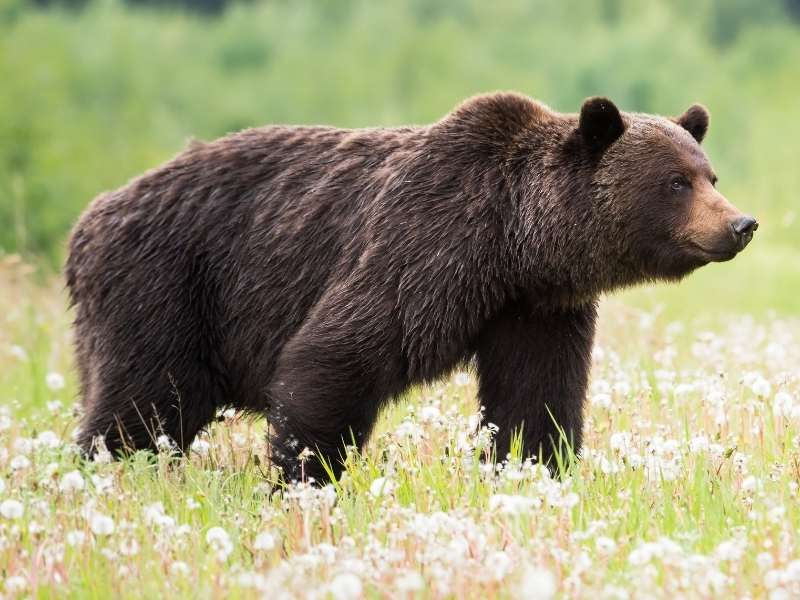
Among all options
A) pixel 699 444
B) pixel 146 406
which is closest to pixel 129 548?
pixel 146 406

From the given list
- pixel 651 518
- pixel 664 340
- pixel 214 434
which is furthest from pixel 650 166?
pixel 664 340

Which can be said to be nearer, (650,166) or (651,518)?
(651,518)

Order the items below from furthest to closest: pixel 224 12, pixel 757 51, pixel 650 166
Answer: pixel 224 12
pixel 757 51
pixel 650 166

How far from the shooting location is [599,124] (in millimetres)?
5117

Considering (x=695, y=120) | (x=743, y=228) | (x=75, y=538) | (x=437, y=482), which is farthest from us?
(x=695, y=120)

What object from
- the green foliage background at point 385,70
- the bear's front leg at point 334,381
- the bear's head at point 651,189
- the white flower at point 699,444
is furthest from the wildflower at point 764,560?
the green foliage background at point 385,70

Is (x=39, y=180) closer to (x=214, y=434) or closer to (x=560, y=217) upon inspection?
(x=214, y=434)

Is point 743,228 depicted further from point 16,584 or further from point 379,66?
point 379,66

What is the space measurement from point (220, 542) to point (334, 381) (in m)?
1.28

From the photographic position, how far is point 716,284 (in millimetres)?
16375

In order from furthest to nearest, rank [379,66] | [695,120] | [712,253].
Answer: [379,66] < [695,120] < [712,253]

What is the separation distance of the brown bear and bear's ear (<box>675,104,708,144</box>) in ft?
0.04

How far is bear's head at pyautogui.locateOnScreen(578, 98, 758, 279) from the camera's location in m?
4.96

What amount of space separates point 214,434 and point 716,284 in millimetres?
11575
